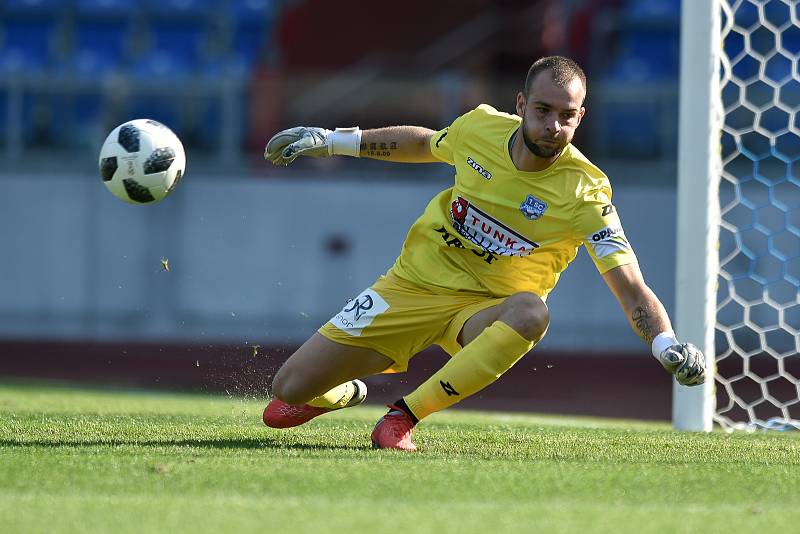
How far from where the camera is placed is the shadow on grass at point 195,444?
4941 millimetres

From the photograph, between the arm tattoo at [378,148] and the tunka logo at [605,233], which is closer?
the tunka logo at [605,233]

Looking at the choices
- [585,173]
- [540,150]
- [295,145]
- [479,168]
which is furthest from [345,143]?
[585,173]

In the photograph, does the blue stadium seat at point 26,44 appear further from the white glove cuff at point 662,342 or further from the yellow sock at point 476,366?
the white glove cuff at point 662,342

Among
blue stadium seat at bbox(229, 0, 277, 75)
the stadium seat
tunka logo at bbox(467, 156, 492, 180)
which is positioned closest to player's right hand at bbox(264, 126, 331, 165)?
tunka logo at bbox(467, 156, 492, 180)

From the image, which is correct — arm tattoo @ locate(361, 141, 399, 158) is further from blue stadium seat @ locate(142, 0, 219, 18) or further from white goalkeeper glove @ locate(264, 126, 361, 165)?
blue stadium seat @ locate(142, 0, 219, 18)

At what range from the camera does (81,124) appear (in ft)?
39.7

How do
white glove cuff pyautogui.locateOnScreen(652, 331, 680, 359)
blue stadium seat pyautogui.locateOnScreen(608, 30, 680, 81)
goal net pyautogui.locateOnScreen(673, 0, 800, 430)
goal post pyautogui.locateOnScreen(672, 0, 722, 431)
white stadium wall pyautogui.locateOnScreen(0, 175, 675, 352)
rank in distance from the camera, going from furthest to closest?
blue stadium seat pyautogui.locateOnScreen(608, 30, 680, 81), white stadium wall pyautogui.locateOnScreen(0, 175, 675, 352), goal net pyautogui.locateOnScreen(673, 0, 800, 430), goal post pyautogui.locateOnScreen(672, 0, 722, 431), white glove cuff pyautogui.locateOnScreen(652, 331, 680, 359)

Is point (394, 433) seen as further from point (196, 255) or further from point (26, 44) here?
point (26, 44)

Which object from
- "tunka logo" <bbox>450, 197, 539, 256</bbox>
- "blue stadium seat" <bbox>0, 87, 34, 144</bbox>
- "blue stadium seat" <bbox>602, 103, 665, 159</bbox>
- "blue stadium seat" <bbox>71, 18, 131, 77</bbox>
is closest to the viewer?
"tunka logo" <bbox>450, 197, 539, 256</bbox>

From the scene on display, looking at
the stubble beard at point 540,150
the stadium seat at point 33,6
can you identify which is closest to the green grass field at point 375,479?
the stubble beard at point 540,150

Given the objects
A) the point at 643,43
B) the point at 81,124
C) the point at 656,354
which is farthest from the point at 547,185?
the point at 643,43

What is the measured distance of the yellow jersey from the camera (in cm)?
510

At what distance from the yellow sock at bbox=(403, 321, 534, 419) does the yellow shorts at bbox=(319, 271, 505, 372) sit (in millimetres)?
399

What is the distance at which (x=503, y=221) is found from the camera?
5.31 meters
